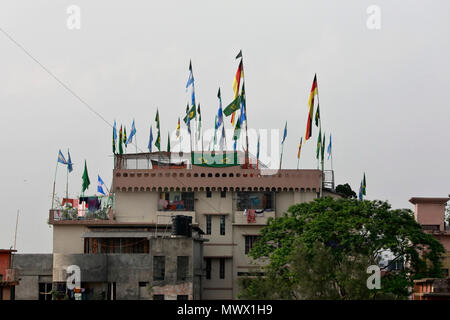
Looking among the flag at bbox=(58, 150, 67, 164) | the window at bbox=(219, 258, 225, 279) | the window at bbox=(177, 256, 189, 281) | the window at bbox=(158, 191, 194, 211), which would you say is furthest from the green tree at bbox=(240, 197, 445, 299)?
the flag at bbox=(58, 150, 67, 164)

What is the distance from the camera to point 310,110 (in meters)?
59.3

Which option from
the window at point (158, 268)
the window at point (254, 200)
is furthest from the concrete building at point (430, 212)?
the window at point (158, 268)

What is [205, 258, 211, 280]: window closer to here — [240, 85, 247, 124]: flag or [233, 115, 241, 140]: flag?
[233, 115, 241, 140]: flag

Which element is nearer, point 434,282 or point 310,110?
point 434,282

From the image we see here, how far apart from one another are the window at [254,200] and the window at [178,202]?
144 inches

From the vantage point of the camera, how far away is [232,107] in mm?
55344

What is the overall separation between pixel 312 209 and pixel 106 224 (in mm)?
15631

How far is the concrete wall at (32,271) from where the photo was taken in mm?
52781

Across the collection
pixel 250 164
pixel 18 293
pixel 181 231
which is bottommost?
pixel 18 293

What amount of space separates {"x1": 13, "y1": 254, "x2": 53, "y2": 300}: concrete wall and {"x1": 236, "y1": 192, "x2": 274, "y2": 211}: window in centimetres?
1565
